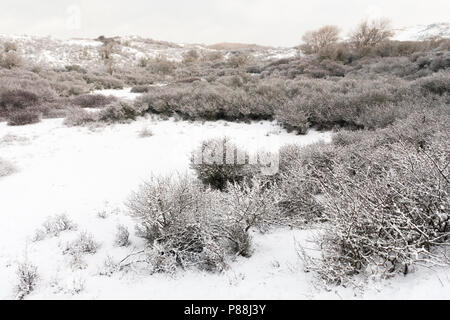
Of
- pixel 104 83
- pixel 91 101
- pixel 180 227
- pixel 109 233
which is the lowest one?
pixel 109 233

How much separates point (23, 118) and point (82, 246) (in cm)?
876

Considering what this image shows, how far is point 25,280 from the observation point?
268 cm

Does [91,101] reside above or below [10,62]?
below

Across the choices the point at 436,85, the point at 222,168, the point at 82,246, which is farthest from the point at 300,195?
the point at 436,85

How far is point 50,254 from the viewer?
10.6ft

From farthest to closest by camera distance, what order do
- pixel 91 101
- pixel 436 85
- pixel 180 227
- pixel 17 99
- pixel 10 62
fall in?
pixel 10 62
pixel 91 101
pixel 17 99
pixel 436 85
pixel 180 227

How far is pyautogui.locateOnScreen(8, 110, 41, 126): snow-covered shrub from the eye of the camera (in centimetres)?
925

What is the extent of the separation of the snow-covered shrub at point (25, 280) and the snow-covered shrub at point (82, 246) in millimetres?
471

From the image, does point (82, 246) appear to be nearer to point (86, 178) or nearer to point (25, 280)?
point (25, 280)

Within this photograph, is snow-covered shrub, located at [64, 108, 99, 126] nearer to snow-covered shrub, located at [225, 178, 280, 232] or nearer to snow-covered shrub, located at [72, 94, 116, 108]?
snow-covered shrub, located at [72, 94, 116, 108]

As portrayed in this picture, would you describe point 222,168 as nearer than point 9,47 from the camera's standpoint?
Yes

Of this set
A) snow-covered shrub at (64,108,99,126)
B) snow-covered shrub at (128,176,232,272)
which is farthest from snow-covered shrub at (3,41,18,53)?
snow-covered shrub at (128,176,232,272)
